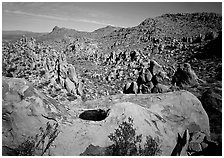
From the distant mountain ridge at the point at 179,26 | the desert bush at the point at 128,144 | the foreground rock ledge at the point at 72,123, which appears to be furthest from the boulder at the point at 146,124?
the distant mountain ridge at the point at 179,26

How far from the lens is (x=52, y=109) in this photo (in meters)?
7.94

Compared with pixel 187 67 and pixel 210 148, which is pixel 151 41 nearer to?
pixel 187 67

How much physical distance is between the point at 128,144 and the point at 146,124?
137 cm

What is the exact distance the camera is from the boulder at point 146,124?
7332 millimetres

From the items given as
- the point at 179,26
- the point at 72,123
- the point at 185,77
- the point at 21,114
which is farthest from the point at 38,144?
the point at 179,26

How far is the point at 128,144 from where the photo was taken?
7.39 m

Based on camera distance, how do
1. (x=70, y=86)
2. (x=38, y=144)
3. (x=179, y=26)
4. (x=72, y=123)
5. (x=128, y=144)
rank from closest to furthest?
(x=38, y=144), (x=128, y=144), (x=72, y=123), (x=70, y=86), (x=179, y=26)

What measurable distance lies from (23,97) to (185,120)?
801 centimetres

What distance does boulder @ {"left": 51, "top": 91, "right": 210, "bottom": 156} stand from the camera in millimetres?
7332

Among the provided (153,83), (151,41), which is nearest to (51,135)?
(153,83)

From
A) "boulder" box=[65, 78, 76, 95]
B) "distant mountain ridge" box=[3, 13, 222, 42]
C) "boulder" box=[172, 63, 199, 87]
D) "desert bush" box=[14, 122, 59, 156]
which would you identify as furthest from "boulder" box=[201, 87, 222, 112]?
"distant mountain ridge" box=[3, 13, 222, 42]

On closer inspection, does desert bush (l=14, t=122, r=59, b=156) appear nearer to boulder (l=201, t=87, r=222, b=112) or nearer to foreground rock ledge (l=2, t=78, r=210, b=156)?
foreground rock ledge (l=2, t=78, r=210, b=156)

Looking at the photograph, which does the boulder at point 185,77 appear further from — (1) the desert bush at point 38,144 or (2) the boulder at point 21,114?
(1) the desert bush at point 38,144

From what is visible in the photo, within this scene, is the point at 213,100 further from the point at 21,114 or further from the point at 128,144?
the point at 21,114
